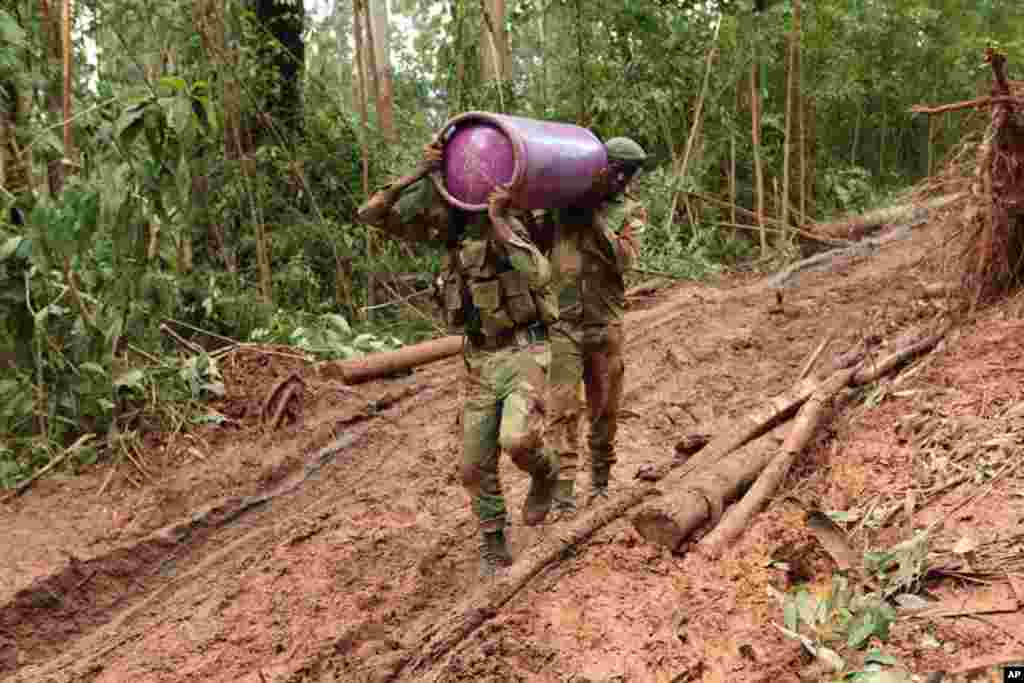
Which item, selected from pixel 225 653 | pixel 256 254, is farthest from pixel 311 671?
pixel 256 254

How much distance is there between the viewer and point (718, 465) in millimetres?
4992

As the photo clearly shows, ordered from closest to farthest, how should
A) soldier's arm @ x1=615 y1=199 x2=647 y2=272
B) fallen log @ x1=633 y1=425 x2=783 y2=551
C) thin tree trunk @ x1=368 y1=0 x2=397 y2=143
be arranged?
fallen log @ x1=633 y1=425 x2=783 y2=551, soldier's arm @ x1=615 y1=199 x2=647 y2=272, thin tree trunk @ x1=368 y1=0 x2=397 y2=143

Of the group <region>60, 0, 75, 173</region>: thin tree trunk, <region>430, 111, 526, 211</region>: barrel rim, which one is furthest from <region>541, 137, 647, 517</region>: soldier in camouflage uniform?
<region>60, 0, 75, 173</region>: thin tree trunk

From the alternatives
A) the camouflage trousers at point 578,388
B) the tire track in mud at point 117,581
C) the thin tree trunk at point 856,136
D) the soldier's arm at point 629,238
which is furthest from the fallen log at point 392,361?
the thin tree trunk at point 856,136

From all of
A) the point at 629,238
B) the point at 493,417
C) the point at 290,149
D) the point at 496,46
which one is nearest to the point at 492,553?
the point at 493,417

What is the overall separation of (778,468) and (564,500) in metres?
1.16

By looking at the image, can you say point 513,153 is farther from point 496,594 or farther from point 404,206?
point 496,594

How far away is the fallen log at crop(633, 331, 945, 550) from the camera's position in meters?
4.44

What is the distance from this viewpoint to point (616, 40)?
1377 cm

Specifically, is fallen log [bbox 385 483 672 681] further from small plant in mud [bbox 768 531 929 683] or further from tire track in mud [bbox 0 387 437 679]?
tire track in mud [bbox 0 387 437 679]

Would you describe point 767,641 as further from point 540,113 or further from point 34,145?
point 540,113

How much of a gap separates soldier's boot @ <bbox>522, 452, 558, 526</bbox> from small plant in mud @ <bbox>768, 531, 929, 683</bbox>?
4.30 feet

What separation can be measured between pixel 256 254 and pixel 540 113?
4551 mm

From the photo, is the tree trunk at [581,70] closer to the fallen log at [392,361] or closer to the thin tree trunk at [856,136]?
the fallen log at [392,361]
